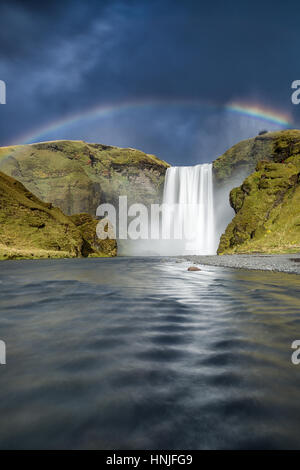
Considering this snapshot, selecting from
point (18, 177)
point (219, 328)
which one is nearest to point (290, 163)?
point (219, 328)

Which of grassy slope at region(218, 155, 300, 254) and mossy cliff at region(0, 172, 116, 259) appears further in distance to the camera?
mossy cliff at region(0, 172, 116, 259)

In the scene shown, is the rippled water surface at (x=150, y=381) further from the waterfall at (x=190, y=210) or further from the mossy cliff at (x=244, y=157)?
the mossy cliff at (x=244, y=157)

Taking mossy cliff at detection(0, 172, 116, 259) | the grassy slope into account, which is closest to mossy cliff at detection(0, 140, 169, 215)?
mossy cliff at detection(0, 172, 116, 259)

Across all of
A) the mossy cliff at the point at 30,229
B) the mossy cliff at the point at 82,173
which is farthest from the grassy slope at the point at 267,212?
the mossy cliff at the point at 82,173

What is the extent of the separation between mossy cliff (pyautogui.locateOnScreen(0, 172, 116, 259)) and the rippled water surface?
37978 millimetres

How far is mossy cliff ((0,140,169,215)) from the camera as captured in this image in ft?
313

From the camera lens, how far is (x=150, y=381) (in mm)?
2533

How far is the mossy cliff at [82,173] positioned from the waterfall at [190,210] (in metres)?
16.9

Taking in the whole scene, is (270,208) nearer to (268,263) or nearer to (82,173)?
(268,263)

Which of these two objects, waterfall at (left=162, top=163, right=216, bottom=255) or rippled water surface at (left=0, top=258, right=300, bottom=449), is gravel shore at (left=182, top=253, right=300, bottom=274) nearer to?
rippled water surface at (left=0, top=258, right=300, bottom=449)

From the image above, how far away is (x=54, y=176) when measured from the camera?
99312mm

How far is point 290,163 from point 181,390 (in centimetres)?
6009

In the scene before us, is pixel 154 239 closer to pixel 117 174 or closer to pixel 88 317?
pixel 117 174

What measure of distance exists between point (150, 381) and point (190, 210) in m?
84.9
